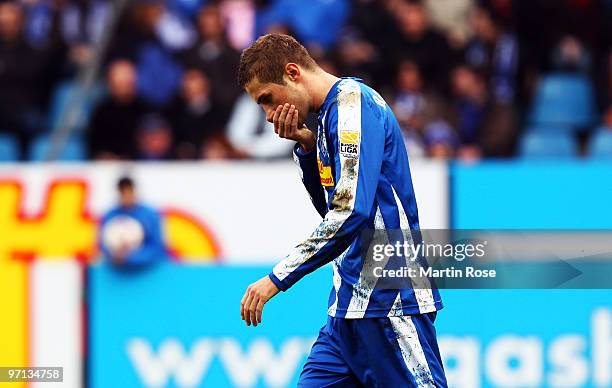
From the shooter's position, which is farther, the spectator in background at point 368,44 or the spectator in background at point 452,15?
the spectator in background at point 452,15

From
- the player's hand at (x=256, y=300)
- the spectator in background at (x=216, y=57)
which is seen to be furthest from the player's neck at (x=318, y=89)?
the spectator in background at (x=216, y=57)

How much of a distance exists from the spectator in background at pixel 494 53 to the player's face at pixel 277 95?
24.9 feet

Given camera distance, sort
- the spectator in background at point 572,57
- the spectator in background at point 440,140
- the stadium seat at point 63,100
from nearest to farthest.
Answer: the spectator in background at point 440,140
the spectator in background at point 572,57
the stadium seat at point 63,100

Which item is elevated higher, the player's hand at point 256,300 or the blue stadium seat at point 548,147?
the blue stadium seat at point 548,147

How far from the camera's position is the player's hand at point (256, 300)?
4.34m

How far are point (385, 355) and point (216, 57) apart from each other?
766cm

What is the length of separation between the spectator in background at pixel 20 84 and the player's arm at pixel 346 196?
812cm

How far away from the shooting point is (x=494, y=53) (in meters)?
12.3

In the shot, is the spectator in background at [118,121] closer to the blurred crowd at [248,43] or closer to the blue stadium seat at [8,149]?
the blurred crowd at [248,43]

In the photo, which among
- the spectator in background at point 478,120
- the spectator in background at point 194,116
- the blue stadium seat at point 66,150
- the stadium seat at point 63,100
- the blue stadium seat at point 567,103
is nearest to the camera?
the spectator in background at point 478,120

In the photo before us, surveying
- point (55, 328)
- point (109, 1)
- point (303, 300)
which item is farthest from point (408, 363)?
point (109, 1)

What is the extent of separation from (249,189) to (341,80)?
476 centimetres

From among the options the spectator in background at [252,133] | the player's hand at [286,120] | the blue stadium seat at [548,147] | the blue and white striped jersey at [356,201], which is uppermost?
the spectator in background at [252,133]

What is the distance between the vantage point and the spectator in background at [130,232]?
8602 millimetres
